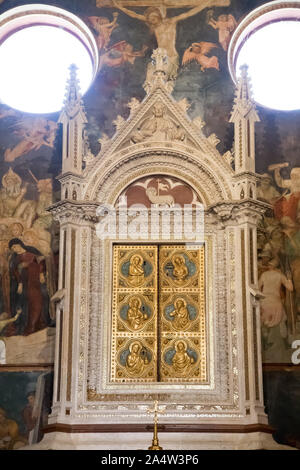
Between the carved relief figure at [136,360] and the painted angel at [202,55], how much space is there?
533 cm

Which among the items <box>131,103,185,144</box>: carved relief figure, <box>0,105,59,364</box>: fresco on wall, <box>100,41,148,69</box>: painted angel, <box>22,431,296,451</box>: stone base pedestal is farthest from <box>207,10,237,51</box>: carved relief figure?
<box>22,431,296,451</box>: stone base pedestal

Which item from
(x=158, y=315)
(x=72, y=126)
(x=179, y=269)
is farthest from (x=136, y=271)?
(x=72, y=126)

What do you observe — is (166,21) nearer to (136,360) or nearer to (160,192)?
(160,192)

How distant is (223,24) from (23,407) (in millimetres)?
7742

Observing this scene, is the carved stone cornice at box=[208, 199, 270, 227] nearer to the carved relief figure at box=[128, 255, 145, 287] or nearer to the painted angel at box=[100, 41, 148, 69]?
the carved relief figure at box=[128, 255, 145, 287]

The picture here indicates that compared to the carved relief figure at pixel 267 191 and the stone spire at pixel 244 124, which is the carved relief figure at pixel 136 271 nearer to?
the stone spire at pixel 244 124

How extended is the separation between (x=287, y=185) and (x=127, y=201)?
9.21ft

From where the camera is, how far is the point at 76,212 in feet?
43.7

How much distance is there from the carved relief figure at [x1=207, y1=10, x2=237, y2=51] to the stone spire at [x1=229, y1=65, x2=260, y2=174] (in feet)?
5.48

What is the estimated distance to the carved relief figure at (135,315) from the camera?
13.1 meters

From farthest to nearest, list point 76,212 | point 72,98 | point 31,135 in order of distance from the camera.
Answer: point 31,135 < point 72,98 < point 76,212

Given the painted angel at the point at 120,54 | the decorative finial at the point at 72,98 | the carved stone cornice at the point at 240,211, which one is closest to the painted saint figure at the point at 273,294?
the carved stone cornice at the point at 240,211

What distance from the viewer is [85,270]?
1313cm

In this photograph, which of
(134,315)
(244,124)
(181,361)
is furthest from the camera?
(244,124)
